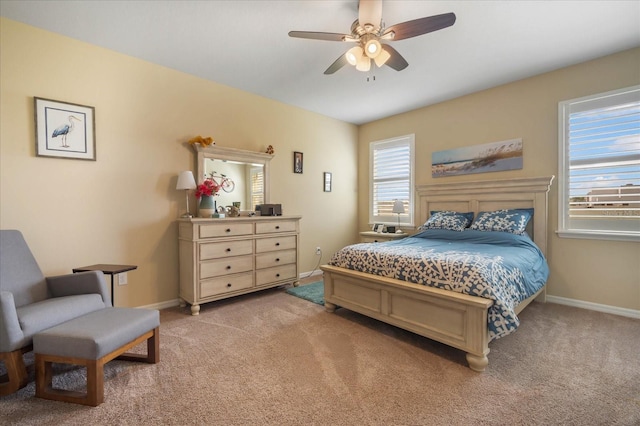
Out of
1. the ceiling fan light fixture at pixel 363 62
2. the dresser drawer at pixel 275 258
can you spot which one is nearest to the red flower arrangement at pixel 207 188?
the dresser drawer at pixel 275 258

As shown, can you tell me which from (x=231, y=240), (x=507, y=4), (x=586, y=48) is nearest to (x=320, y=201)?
(x=231, y=240)

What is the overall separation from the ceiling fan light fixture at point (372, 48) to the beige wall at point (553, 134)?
241cm

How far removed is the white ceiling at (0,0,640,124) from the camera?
7.22 ft

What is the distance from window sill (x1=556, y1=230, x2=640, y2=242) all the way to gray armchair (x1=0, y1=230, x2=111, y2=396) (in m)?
4.45

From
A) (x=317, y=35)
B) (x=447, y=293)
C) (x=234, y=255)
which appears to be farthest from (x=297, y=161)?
(x=447, y=293)

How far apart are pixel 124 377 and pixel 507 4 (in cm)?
379

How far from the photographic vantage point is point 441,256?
2.35m

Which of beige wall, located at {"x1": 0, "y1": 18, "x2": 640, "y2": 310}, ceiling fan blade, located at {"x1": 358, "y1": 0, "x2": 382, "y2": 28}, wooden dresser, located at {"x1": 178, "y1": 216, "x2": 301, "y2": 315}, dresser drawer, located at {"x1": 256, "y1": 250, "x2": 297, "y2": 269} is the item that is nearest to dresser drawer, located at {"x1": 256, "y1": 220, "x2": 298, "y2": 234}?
wooden dresser, located at {"x1": 178, "y1": 216, "x2": 301, "y2": 315}

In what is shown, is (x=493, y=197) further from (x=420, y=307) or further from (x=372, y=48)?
(x=372, y=48)

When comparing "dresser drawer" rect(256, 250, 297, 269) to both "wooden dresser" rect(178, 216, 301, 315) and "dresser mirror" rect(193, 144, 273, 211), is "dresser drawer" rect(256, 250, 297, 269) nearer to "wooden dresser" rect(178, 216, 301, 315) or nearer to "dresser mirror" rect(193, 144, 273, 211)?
"wooden dresser" rect(178, 216, 301, 315)

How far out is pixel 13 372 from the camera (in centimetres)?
164

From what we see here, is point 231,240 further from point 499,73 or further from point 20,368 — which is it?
point 499,73

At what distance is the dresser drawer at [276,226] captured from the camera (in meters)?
3.50

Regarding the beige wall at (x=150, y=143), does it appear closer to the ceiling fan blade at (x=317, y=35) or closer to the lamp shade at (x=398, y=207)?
the lamp shade at (x=398, y=207)
